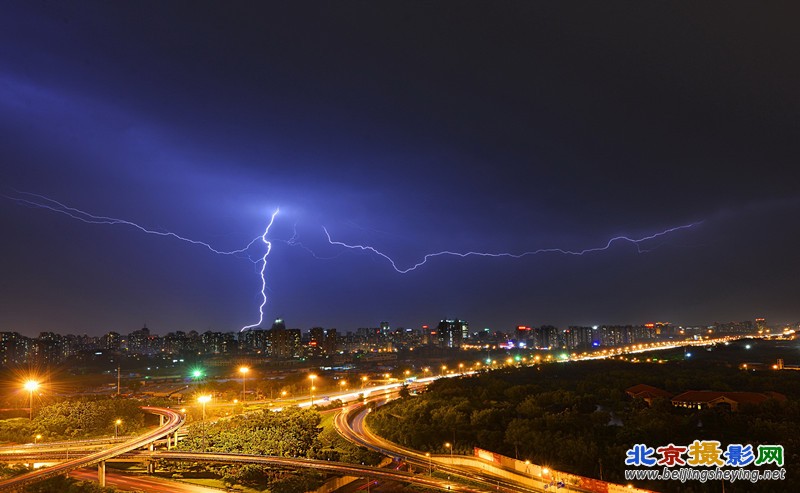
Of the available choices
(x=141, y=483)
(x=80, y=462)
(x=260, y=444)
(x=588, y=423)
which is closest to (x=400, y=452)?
(x=260, y=444)

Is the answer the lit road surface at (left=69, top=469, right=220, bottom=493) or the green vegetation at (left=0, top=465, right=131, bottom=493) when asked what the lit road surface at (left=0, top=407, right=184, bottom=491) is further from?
the lit road surface at (left=69, top=469, right=220, bottom=493)

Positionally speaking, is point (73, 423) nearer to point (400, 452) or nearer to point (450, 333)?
point (400, 452)

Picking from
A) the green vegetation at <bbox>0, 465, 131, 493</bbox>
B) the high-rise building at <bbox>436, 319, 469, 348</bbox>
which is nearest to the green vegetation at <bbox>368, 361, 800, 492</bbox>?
the green vegetation at <bbox>0, 465, 131, 493</bbox>

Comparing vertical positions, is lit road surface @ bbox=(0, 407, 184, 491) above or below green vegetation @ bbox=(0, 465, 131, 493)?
above

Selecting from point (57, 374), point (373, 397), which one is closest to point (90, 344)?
point (57, 374)

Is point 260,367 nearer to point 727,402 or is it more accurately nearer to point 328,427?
point 328,427

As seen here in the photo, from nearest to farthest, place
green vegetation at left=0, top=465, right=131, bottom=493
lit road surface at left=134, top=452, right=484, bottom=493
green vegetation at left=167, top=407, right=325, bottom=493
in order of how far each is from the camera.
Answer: green vegetation at left=0, top=465, right=131, bottom=493, lit road surface at left=134, top=452, right=484, bottom=493, green vegetation at left=167, top=407, right=325, bottom=493
